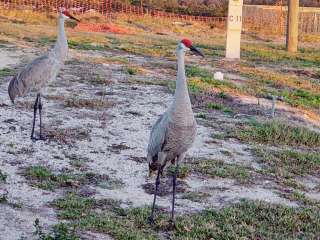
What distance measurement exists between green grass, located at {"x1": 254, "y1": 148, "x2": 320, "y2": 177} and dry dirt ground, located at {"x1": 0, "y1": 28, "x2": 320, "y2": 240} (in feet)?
0.52

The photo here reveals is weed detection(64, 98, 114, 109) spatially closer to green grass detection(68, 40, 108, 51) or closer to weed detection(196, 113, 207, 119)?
weed detection(196, 113, 207, 119)

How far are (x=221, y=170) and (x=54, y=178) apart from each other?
1.95 meters

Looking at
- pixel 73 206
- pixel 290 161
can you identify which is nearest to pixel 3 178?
pixel 73 206

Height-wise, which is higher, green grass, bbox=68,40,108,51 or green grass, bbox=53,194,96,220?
green grass, bbox=68,40,108,51

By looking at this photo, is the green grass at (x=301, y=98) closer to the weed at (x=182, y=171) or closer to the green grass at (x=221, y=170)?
the green grass at (x=221, y=170)

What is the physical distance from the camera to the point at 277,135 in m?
9.66

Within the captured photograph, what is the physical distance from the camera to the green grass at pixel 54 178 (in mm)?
6947

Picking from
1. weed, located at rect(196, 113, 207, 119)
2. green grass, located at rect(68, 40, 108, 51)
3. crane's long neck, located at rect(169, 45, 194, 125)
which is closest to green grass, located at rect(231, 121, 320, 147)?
weed, located at rect(196, 113, 207, 119)

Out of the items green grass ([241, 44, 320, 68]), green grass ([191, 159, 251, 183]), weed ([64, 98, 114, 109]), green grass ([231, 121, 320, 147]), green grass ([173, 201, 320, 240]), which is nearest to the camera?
green grass ([173, 201, 320, 240])

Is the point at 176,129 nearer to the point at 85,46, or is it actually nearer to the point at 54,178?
the point at 54,178

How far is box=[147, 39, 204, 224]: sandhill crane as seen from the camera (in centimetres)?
592

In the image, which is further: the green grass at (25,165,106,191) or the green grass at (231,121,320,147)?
the green grass at (231,121,320,147)

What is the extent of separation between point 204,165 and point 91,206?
1960 millimetres

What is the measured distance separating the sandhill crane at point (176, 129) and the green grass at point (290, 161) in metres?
Result: 2.29
